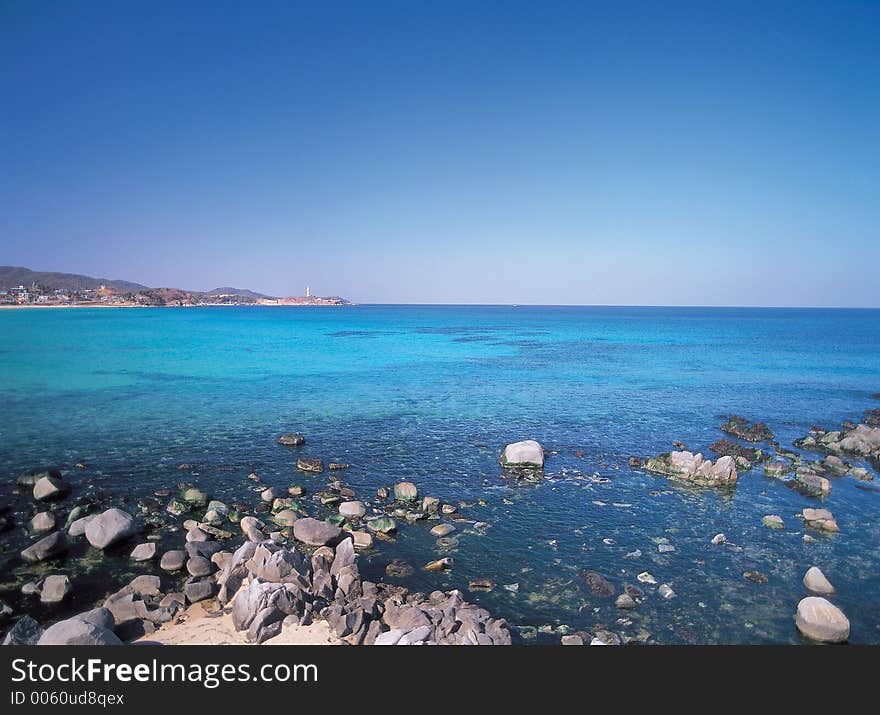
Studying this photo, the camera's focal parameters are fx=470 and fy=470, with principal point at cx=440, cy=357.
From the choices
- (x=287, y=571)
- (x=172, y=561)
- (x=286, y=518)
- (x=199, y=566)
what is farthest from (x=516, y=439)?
(x=172, y=561)

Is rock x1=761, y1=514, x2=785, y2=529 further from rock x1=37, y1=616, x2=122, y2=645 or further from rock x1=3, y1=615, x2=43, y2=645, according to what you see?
rock x1=3, y1=615, x2=43, y2=645

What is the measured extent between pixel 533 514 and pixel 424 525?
5.10m

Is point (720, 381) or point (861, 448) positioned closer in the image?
point (861, 448)

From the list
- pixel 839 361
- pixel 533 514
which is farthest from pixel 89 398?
pixel 839 361

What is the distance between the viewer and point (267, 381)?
5344 centimetres

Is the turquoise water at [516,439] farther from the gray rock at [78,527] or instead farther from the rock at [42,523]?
the gray rock at [78,527]

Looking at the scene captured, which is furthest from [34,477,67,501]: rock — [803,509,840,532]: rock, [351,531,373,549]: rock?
[803,509,840,532]: rock

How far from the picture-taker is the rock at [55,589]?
1444cm

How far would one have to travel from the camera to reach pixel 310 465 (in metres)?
26.3

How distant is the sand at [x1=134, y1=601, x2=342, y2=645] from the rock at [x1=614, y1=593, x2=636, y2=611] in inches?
345

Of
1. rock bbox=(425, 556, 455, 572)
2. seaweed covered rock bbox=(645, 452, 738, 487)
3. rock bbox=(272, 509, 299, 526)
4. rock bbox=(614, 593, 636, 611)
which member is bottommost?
rock bbox=(614, 593, 636, 611)

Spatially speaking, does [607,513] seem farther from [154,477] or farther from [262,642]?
[154,477]

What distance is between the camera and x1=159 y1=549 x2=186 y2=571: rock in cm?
1633

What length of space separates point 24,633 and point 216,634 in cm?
452
